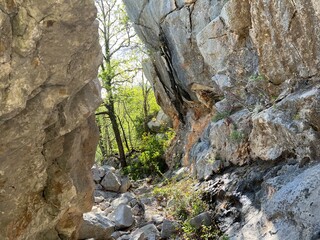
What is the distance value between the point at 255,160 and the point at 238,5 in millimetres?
3991

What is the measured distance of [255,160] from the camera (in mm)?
8078

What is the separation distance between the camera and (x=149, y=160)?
57.7 feet

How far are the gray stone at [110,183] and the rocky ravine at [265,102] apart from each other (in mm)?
3062

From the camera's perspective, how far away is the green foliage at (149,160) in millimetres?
17312

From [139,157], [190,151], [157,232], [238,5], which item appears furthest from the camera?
[139,157]

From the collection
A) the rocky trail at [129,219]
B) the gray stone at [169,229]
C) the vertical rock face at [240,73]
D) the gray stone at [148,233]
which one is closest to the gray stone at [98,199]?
the rocky trail at [129,219]

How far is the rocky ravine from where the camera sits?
5539mm

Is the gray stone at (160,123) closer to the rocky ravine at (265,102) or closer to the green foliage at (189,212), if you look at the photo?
the rocky ravine at (265,102)

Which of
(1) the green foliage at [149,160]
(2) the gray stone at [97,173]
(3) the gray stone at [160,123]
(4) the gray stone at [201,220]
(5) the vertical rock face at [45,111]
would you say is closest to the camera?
(5) the vertical rock face at [45,111]

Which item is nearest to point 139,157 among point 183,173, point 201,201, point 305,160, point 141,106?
point 183,173

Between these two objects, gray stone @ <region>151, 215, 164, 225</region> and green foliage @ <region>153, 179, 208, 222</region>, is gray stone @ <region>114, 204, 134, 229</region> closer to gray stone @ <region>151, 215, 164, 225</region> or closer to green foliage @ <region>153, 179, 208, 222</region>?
gray stone @ <region>151, 215, 164, 225</region>

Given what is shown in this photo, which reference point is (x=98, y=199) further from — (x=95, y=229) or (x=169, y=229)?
(x=169, y=229)

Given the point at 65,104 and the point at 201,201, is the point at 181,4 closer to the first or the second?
the point at 201,201

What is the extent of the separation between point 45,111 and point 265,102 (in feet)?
17.2
